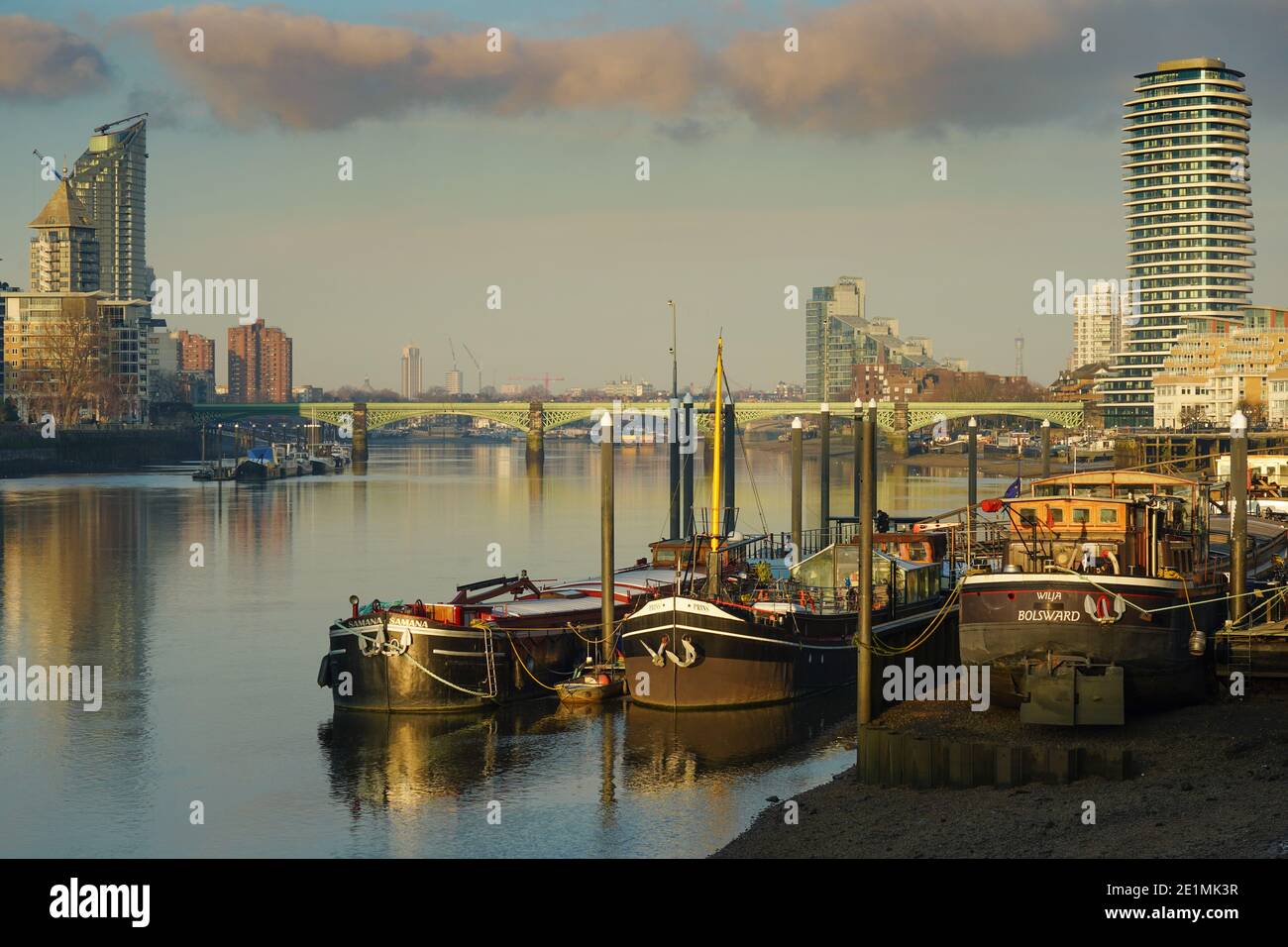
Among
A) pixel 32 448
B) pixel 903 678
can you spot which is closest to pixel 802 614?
pixel 903 678

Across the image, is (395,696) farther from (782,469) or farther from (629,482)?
(782,469)

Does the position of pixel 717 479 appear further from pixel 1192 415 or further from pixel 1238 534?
pixel 1192 415

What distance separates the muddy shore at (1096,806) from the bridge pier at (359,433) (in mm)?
160126

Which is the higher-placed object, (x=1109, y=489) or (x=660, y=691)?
(x=1109, y=489)

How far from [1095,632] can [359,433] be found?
162914 millimetres

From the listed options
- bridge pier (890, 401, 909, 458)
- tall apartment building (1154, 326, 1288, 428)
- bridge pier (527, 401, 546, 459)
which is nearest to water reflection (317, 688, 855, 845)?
tall apartment building (1154, 326, 1288, 428)

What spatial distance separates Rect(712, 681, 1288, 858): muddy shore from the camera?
19641 mm

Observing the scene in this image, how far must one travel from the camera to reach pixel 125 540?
77188mm

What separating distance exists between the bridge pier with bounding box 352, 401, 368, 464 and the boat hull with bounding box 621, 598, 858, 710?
151 meters

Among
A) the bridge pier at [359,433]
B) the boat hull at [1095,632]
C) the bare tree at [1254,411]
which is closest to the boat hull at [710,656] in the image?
the boat hull at [1095,632]

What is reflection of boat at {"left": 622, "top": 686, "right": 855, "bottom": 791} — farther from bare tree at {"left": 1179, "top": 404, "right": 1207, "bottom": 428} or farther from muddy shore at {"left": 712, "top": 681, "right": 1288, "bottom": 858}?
bare tree at {"left": 1179, "top": 404, "right": 1207, "bottom": 428}

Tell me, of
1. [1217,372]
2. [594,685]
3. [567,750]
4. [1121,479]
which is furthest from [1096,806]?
[1217,372]

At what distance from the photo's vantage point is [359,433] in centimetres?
18538
